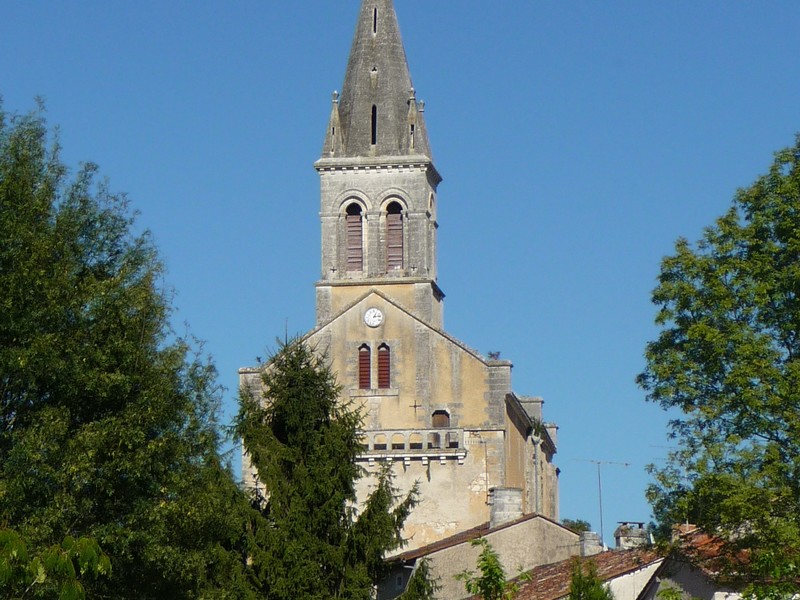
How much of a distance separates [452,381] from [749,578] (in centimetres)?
2869

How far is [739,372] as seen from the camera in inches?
1380

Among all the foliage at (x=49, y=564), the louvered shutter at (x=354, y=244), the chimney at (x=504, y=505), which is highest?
the louvered shutter at (x=354, y=244)

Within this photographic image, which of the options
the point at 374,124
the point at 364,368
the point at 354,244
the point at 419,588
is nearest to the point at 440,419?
the point at 364,368

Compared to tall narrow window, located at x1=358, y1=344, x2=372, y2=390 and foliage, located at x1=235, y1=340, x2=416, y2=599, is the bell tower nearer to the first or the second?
tall narrow window, located at x1=358, y1=344, x2=372, y2=390

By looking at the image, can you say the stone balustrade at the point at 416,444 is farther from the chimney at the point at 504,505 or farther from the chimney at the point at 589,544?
the chimney at the point at 589,544

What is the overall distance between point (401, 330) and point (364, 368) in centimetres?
185

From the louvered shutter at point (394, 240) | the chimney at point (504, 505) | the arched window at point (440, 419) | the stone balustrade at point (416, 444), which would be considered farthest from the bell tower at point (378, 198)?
the chimney at point (504, 505)

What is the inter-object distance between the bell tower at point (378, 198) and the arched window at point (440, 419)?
13.6 ft

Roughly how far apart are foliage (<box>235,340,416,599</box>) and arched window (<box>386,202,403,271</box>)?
2559cm

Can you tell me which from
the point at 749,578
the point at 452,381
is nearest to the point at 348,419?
the point at 749,578

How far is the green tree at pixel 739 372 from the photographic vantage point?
33969 millimetres

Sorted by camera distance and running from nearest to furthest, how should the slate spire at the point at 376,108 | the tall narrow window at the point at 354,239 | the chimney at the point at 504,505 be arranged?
the chimney at the point at 504,505 < the tall narrow window at the point at 354,239 < the slate spire at the point at 376,108

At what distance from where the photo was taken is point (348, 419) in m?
40.2

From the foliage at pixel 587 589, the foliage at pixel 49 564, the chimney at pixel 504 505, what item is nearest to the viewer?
the foliage at pixel 49 564
